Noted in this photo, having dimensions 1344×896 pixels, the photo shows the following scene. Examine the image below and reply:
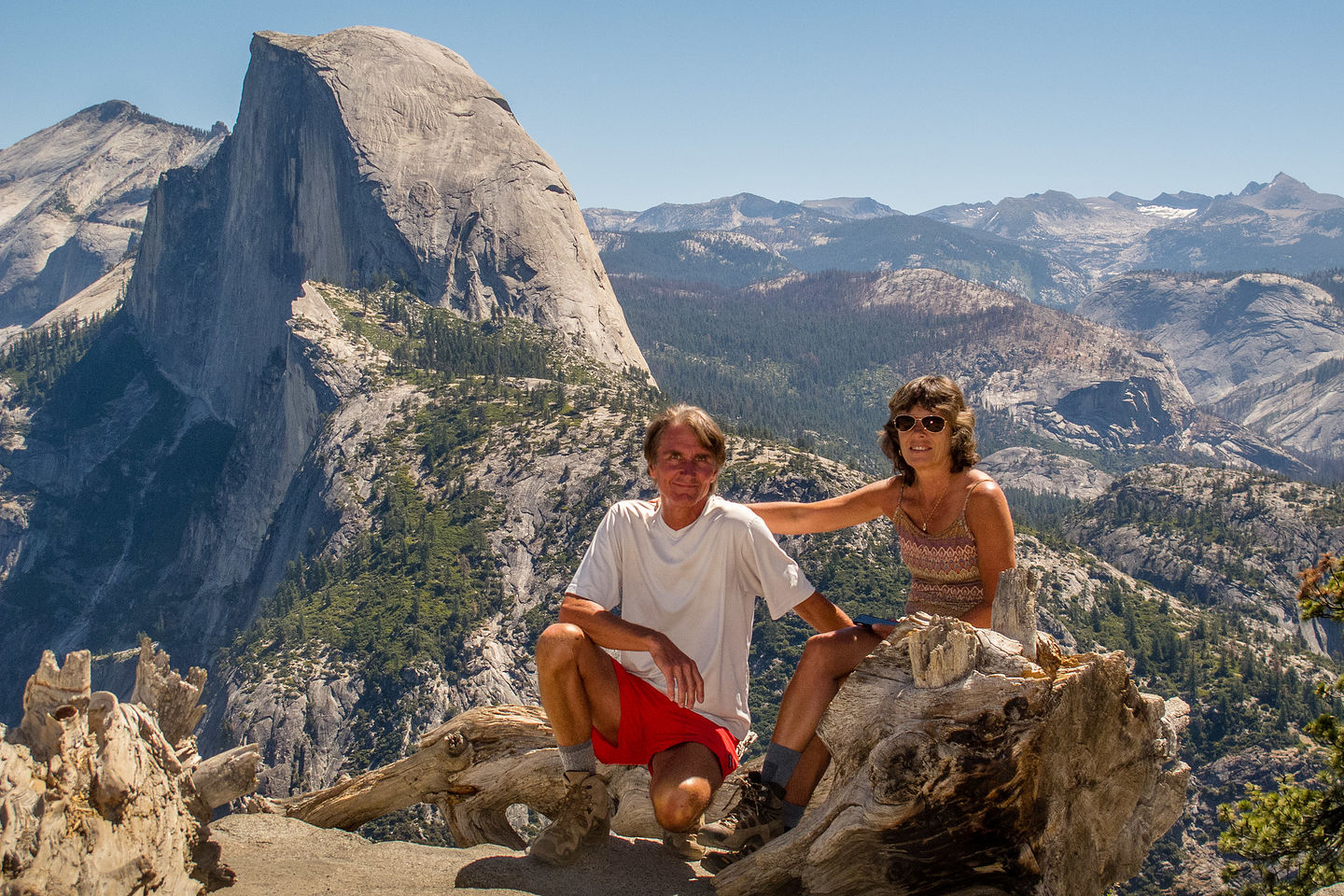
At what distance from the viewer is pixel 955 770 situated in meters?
7.08

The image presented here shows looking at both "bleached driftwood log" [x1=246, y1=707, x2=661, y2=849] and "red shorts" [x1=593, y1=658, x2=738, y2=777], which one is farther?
"bleached driftwood log" [x1=246, y1=707, x2=661, y2=849]

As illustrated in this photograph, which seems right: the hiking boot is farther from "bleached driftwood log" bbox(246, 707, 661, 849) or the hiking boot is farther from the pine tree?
the pine tree

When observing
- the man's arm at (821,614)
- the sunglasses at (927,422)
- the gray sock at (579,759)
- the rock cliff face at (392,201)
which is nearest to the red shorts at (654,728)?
the gray sock at (579,759)

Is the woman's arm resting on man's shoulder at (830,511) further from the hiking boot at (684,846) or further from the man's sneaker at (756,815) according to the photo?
the hiking boot at (684,846)

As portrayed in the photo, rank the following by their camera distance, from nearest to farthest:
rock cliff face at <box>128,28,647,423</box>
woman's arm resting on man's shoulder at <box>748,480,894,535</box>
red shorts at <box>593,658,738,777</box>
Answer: red shorts at <box>593,658,738,777</box>
woman's arm resting on man's shoulder at <box>748,480,894,535</box>
rock cliff face at <box>128,28,647,423</box>

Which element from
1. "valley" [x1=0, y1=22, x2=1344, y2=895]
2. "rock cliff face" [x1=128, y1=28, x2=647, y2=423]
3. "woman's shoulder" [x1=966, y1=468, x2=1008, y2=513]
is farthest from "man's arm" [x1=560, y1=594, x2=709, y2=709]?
"rock cliff face" [x1=128, y1=28, x2=647, y2=423]

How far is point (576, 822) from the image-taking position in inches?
345

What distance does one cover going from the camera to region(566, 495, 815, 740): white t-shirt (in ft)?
27.9

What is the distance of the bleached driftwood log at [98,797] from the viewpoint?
22.0 feet

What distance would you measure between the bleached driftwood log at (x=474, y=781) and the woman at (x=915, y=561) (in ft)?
6.41

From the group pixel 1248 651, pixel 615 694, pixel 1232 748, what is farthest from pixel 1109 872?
pixel 1248 651

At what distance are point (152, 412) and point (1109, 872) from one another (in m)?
189

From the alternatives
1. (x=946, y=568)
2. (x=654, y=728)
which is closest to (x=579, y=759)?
(x=654, y=728)

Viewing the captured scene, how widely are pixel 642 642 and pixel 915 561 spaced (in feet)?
8.39
